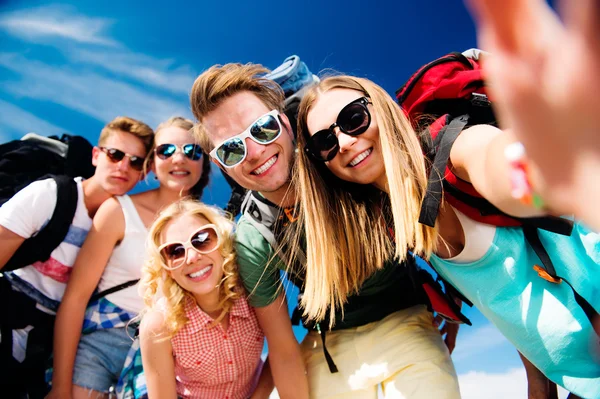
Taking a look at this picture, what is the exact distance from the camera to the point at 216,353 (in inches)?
138

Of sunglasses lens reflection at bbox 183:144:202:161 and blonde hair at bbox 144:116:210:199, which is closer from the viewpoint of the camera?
sunglasses lens reflection at bbox 183:144:202:161

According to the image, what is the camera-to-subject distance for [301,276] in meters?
3.47

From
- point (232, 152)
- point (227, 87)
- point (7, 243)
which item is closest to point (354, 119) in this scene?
point (232, 152)

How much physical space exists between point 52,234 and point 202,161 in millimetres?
1561

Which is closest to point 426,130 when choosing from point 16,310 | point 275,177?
point 275,177

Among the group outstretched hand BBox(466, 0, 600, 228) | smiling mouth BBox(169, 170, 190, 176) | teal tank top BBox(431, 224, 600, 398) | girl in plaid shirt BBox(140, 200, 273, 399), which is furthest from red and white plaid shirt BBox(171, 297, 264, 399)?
outstretched hand BBox(466, 0, 600, 228)

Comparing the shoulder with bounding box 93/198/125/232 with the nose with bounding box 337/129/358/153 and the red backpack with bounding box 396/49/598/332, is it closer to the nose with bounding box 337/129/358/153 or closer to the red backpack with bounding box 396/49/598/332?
the nose with bounding box 337/129/358/153

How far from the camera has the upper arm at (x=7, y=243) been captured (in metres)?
3.80

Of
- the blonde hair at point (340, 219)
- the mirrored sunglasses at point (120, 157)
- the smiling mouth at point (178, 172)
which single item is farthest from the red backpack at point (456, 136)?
the mirrored sunglasses at point (120, 157)

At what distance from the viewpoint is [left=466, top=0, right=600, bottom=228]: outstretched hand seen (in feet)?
1.83

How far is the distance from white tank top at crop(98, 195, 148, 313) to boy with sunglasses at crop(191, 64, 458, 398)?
1197mm

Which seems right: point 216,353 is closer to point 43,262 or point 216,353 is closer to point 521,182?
point 43,262

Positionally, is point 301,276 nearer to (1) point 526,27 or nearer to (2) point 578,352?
(2) point 578,352

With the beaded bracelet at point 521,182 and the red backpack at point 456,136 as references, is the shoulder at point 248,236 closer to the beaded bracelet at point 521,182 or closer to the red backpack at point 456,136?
the red backpack at point 456,136
